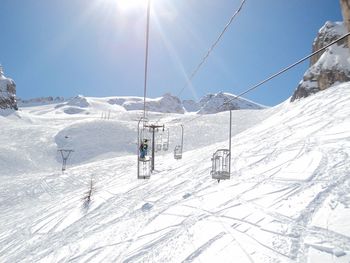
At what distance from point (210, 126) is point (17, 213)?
34.4 metres

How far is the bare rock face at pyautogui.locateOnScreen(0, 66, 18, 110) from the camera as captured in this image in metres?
81.9

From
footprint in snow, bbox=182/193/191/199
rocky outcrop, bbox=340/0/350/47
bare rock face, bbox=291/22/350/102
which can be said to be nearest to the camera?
rocky outcrop, bbox=340/0/350/47

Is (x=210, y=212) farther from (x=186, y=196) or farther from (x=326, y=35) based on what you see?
(x=326, y=35)

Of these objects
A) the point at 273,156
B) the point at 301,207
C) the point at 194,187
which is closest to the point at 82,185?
the point at 194,187

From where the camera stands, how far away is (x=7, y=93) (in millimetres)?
85562

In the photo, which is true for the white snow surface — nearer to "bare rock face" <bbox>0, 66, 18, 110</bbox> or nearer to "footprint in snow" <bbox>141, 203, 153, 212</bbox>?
"footprint in snow" <bbox>141, 203, 153, 212</bbox>

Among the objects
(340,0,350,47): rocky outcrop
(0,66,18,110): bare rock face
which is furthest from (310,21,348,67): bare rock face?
(0,66,18,110): bare rock face

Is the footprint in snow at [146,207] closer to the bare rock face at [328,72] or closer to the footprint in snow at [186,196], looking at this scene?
the footprint in snow at [186,196]

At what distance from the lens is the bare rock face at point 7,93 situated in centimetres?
8194

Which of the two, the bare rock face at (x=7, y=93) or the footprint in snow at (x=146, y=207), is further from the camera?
the bare rock face at (x=7, y=93)

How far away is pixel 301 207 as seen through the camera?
825cm

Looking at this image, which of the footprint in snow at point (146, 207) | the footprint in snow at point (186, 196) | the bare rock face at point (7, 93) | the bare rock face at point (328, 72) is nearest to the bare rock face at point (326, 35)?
the bare rock face at point (328, 72)

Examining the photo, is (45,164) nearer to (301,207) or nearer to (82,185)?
(82,185)

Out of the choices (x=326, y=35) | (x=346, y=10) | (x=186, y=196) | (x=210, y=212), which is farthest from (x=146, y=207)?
(x=326, y=35)
